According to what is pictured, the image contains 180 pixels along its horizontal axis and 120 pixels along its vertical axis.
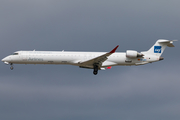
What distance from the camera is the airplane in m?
55.7

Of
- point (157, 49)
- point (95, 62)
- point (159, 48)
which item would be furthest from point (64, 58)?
point (159, 48)

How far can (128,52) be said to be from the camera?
5612 centimetres

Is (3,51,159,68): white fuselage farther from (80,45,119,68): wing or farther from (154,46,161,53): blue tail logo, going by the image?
(154,46,161,53): blue tail logo

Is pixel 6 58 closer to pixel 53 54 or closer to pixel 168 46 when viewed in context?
pixel 53 54

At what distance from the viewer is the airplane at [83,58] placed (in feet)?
183

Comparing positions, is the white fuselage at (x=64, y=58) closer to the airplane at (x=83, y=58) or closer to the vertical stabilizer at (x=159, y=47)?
the airplane at (x=83, y=58)

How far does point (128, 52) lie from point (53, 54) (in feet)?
40.3

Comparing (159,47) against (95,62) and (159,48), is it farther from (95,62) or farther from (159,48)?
(95,62)

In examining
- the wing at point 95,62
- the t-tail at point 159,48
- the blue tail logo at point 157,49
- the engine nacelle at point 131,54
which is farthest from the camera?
the blue tail logo at point 157,49

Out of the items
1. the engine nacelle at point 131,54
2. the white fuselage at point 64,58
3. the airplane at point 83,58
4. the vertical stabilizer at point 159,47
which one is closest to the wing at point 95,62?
the airplane at point 83,58

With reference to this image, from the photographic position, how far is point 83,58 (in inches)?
2222

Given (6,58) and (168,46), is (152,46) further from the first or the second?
(6,58)

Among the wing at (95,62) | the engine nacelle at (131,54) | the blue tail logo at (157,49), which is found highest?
the blue tail logo at (157,49)

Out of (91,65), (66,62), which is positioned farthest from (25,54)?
(91,65)
